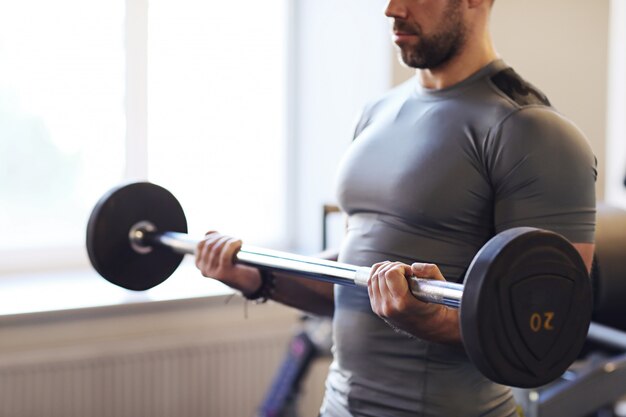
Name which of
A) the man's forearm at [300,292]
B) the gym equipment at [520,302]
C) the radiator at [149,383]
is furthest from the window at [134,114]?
the gym equipment at [520,302]

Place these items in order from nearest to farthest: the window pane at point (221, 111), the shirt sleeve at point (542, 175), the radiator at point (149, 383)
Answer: the shirt sleeve at point (542, 175), the radiator at point (149, 383), the window pane at point (221, 111)

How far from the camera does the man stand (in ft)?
3.73

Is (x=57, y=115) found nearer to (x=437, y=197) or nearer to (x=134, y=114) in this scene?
(x=134, y=114)

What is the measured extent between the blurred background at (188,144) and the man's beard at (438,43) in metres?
1.18

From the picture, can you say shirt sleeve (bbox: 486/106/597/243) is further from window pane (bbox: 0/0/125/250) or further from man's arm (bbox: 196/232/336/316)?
window pane (bbox: 0/0/125/250)

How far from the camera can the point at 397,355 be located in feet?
4.07

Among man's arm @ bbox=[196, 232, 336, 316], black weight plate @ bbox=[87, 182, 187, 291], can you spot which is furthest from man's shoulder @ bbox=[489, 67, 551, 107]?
black weight plate @ bbox=[87, 182, 187, 291]

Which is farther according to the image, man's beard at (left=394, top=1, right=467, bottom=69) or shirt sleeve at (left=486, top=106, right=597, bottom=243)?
man's beard at (left=394, top=1, right=467, bottom=69)

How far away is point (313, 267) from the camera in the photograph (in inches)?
44.3

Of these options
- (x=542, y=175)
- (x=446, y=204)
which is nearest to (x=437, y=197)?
(x=446, y=204)

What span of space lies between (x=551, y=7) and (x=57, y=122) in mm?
1735

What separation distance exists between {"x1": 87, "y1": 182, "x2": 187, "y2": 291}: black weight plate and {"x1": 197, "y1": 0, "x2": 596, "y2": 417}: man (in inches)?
7.6

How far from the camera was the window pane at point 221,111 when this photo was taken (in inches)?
110

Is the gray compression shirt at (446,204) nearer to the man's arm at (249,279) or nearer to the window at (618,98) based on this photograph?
the man's arm at (249,279)
